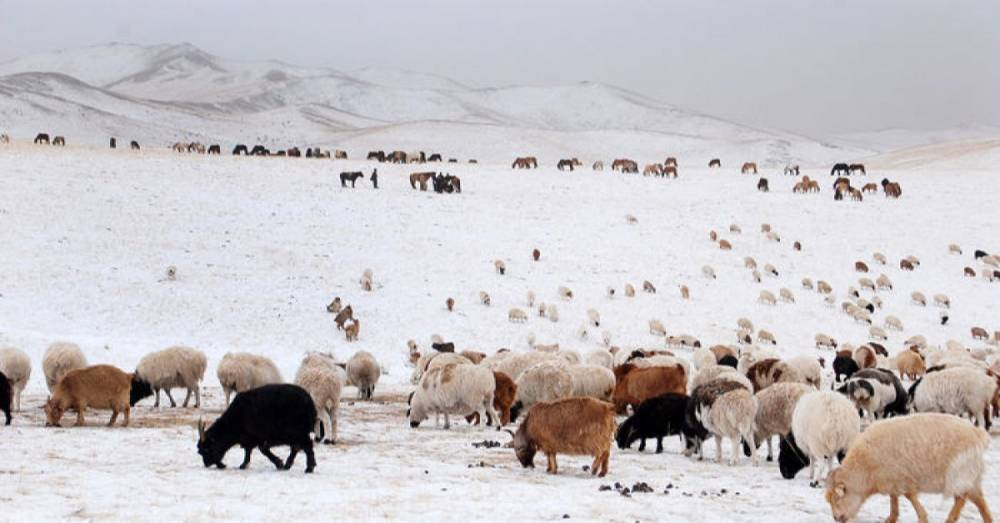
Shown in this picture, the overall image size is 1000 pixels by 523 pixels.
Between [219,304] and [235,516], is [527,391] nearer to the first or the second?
[235,516]

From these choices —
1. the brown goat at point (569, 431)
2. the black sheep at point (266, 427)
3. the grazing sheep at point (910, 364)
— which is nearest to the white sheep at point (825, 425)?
the brown goat at point (569, 431)

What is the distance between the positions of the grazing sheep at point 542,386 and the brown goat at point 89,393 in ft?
21.8

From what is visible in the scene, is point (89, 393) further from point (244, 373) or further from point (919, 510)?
point (919, 510)

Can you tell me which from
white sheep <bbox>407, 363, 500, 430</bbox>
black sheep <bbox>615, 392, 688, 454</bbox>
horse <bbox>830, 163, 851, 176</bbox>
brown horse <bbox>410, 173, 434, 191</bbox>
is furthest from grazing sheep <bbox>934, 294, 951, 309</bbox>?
white sheep <bbox>407, 363, 500, 430</bbox>

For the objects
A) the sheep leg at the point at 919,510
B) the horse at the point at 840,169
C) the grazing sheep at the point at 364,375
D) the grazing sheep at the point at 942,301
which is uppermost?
the horse at the point at 840,169

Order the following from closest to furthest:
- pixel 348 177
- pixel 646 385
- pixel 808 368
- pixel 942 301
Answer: pixel 646 385 → pixel 808 368 → pixel 942 301 → pixel 348 177

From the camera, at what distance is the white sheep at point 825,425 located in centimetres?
1180

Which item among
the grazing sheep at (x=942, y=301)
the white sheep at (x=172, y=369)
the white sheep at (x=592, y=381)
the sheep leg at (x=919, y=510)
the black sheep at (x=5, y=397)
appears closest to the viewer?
the sheep leg at (x=919, y=510)

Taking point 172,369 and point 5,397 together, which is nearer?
point 5,397

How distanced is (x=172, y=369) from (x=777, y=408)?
11273 millimetres

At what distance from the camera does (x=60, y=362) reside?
1927 cm

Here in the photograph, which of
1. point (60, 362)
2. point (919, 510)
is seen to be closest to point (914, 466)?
point (919, 510)

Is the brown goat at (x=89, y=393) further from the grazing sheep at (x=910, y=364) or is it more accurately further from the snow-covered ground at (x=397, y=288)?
the grazing sheep at (x=910, y=364)

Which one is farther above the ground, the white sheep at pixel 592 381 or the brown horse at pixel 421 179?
the brown horse at pixel 421 179
